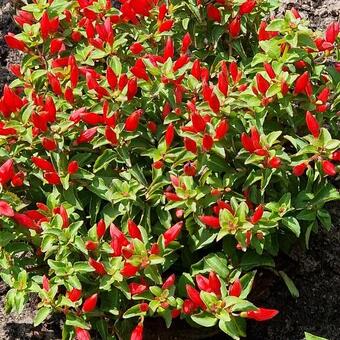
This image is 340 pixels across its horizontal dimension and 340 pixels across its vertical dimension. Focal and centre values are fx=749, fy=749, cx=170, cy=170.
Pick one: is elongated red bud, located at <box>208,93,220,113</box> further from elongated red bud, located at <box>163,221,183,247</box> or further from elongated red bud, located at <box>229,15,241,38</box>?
elongated red bud, located at <box>229,15,241,38</box>

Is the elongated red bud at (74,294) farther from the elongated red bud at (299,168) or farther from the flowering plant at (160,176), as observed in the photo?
the elongated red bud at (299,168)

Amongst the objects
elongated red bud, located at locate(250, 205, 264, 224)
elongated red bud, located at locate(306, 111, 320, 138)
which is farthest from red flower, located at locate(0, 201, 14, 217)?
elongated red bud, located at locate(306, 111, 320, 138)

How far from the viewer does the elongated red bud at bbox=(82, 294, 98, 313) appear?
8.87 ft

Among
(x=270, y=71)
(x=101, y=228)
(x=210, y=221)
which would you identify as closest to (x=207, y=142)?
(x=210, y=221)

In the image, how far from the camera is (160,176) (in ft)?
9.30

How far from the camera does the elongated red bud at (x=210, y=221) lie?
106 inches

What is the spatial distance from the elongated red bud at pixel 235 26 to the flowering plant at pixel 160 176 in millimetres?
12

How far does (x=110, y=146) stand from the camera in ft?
9.87

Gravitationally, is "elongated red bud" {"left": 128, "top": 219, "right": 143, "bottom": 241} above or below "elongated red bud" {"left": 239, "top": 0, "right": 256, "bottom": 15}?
below

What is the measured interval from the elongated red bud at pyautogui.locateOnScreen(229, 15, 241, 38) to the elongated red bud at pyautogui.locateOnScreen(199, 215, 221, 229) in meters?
0.91

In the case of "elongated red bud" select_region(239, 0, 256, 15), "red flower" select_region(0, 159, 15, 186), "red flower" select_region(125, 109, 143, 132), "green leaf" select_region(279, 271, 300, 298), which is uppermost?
"elongated red bud" select_region(239, 0, 256, 15)

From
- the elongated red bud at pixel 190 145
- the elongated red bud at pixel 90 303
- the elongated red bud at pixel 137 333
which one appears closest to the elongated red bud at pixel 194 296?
the elongated red bud at pixel 137 333

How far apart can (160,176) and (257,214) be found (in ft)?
1.32

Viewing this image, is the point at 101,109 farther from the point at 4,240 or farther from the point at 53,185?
the point at 4,240
